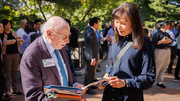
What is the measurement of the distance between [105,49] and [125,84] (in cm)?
879

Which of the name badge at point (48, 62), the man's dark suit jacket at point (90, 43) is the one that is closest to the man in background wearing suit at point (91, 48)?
the man's dark suit jacket at point (90, 43)

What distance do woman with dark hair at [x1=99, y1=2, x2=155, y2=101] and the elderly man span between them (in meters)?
0.54

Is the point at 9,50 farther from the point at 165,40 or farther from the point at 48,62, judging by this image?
the point at 165,40

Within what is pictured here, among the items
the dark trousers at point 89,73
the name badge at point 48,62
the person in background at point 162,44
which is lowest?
the dark trousers at point 89,73

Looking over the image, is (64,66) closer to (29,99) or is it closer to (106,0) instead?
(29,99)

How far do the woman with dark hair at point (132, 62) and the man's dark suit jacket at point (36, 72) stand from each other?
1.87 feet

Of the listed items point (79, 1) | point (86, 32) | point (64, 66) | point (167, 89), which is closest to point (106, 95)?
point (64, 66)

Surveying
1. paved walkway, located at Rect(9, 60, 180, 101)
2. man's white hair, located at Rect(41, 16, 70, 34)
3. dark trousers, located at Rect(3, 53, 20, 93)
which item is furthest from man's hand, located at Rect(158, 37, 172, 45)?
man's white hair, located at Rect(41, 16, 70, 34)

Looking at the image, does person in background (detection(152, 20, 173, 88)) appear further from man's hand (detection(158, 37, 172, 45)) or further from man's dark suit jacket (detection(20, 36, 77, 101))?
man's dark suit jacket (detection(20, 36, 77, 101))

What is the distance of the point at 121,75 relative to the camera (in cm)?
193

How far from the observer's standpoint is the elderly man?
159 cm

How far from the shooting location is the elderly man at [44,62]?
1595 millimetres

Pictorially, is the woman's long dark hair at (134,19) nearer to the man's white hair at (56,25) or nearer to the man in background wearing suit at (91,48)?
the man's white hair at (56,25)

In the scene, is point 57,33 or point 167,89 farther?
point 167,89
